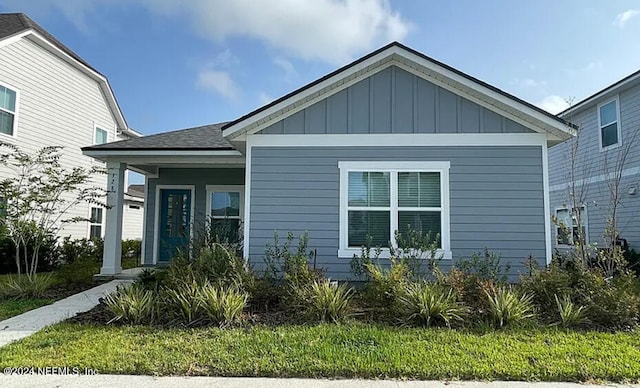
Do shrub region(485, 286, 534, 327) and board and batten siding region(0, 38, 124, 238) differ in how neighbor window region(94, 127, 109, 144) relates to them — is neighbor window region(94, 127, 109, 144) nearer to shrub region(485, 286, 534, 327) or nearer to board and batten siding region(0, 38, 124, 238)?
board and batten siding region(0, 38, 124, 238)

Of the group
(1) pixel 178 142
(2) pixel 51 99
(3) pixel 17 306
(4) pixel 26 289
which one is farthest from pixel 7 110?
(3) pixel 17 306

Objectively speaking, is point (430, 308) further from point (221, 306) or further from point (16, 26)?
point (16, 26)

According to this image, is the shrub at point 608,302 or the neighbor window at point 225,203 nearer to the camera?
the shrub at point 608,302

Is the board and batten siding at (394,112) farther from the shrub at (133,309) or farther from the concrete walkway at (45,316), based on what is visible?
the concrete walkway at (45,316)

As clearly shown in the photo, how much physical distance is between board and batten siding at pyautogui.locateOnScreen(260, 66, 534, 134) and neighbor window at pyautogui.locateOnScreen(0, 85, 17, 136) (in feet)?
31.0

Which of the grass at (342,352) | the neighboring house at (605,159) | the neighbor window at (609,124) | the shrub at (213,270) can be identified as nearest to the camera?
the grass at (342,352)

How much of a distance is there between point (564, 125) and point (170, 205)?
10315mm

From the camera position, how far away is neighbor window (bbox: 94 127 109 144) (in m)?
16.9

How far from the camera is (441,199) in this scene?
25.5 feet

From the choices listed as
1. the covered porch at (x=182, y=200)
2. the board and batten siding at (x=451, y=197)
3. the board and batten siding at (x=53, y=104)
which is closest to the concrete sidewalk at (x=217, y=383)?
the board and batten siding at (x=451, y=197)

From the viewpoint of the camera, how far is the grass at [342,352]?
416cm

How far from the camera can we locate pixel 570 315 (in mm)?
5488

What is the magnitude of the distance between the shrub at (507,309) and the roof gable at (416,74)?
357 cm

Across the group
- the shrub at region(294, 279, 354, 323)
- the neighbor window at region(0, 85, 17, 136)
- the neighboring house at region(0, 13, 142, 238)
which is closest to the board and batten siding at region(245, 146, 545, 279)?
the shrub at region(294, 279, 354, 323)
